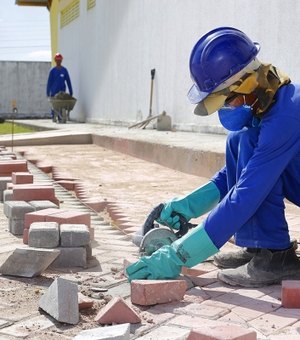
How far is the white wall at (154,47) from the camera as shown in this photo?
7.95 meters

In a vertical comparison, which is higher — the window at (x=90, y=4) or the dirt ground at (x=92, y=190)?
the window at (x=90, y=4)

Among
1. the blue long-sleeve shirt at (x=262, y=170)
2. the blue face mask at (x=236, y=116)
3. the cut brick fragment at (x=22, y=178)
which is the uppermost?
the blue face mask at (x=236, y=116)

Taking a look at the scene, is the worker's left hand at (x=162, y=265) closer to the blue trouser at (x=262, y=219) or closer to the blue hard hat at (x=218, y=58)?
the blue trouser at (x=262, y=219)

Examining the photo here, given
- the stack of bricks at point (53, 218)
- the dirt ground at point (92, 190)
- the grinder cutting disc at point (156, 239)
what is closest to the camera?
the dirt ground at point (92, 190)

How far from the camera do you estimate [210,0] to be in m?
9.69

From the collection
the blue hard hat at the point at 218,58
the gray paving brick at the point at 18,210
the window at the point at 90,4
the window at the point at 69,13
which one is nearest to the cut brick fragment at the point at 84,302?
the blue hard hat at the point at 218,58

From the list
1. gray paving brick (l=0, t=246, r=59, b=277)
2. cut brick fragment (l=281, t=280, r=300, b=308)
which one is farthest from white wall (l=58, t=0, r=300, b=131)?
cut brick fragment (l=281, t=280, r=300, b=308)

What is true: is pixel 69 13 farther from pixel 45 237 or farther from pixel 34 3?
pixel 45 237

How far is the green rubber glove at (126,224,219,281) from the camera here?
291cm

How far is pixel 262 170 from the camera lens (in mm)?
2879

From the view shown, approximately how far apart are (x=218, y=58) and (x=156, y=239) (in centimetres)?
93

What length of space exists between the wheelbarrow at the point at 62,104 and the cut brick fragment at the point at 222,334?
50.2ft

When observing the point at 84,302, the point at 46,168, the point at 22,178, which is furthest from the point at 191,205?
the point at 46,168

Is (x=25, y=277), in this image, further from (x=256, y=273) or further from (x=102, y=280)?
(x=256, y=273)
